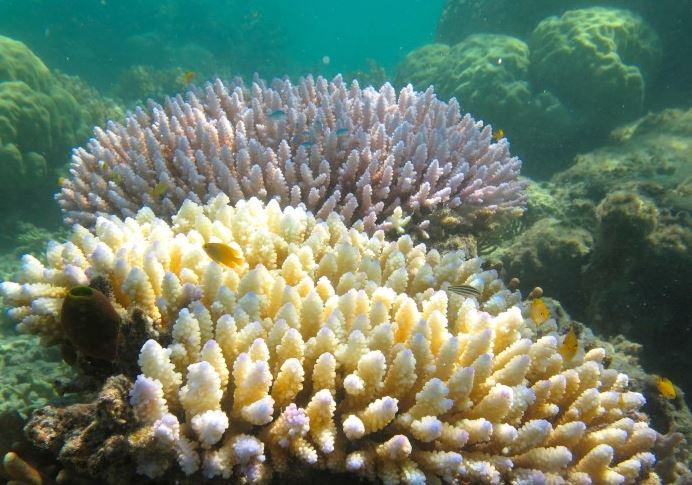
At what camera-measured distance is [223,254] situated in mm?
2611

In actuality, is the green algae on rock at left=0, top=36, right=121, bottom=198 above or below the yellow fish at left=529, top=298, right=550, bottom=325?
above

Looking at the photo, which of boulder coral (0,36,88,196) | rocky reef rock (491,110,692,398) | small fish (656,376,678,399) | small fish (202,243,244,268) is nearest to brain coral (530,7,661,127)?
rocky reef rock (491,110,692,398)

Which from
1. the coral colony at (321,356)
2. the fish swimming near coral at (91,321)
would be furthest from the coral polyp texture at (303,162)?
the fish swimming near coral at (91,321)

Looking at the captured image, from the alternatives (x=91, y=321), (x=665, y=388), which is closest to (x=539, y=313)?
(x=665, y=388)

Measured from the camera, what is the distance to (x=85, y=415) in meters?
1.91

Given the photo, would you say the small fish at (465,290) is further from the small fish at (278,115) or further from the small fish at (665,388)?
the small fish at (278,115)

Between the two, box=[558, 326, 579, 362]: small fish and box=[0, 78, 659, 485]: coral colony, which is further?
box=[558, 326, 579, 362]: small fish

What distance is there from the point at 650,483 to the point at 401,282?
1.78m

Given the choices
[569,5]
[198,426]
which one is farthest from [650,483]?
[569,5]

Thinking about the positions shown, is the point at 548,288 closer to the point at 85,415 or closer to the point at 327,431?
the point at 327,431

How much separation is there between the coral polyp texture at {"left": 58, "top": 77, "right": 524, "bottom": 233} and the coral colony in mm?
157

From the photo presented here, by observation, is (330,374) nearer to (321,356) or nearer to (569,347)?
(321,356)

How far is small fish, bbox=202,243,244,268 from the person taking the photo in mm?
2586

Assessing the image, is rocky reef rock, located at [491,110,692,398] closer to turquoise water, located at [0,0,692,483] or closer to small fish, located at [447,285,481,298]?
turquoise water, located at [0,0,692,483]
